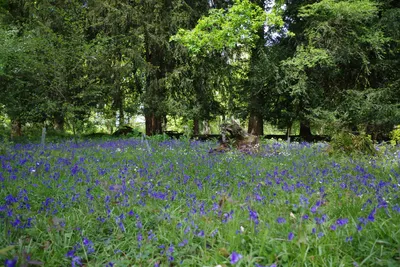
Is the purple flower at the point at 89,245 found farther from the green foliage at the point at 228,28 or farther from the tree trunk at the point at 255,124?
the tree trunk at the point at 255,124

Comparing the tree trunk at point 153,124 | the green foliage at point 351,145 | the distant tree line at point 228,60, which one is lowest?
the green foliage at point 351,145

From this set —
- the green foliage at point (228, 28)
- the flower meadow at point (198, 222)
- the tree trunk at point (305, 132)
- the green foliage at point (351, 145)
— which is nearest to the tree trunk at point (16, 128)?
the green foliage at point (228, 28)

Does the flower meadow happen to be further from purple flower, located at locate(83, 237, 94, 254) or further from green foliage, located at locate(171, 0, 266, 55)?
green foliage, located at locate(171, 0, 266, 55)

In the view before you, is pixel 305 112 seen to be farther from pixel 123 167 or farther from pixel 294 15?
pixel 123 167

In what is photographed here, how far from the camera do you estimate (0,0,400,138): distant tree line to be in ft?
47.9

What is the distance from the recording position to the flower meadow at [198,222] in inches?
92.5

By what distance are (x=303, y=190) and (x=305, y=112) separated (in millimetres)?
13217

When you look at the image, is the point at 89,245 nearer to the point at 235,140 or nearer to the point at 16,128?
the point at 235,140

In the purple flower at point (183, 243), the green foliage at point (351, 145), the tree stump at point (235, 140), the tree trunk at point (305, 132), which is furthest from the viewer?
the tree trunk at point (305, 132)

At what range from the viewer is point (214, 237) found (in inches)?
107

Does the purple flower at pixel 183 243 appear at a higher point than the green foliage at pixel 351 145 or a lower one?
lower

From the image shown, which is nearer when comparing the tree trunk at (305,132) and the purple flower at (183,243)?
the purple flower at (183,243)

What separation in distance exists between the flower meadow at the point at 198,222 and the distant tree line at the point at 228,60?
32.5 ft

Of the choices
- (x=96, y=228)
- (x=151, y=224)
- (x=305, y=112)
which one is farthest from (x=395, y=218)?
(x=305, y=112)
